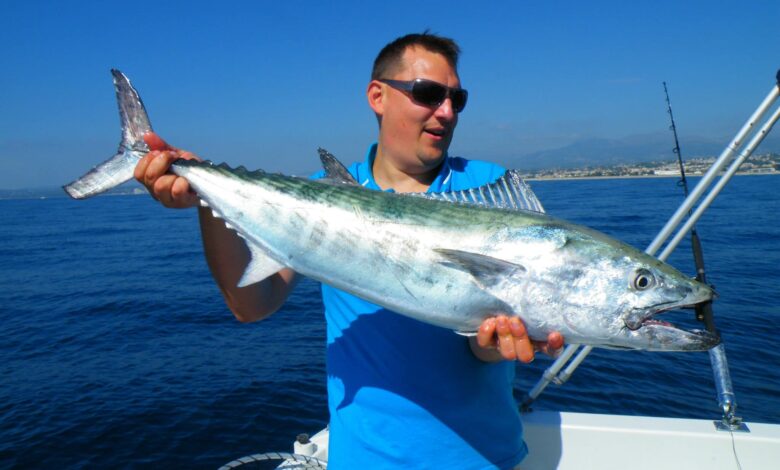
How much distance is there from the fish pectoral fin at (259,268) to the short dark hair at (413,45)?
1.15 m

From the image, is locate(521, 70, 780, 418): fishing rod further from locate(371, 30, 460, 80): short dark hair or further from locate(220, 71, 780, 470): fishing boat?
locate(371, 30, 460, 80): short dark hair

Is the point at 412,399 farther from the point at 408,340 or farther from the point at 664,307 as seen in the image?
the point at 664,307

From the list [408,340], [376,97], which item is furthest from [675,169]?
[408,340]

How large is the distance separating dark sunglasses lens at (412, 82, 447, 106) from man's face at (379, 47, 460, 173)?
0.02 metres

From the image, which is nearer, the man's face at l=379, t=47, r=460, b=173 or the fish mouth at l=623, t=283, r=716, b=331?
the fish mouth at l=623, t=283, r=716, b=331

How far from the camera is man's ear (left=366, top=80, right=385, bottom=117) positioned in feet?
9.21

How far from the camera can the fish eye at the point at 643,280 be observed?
2.22 m

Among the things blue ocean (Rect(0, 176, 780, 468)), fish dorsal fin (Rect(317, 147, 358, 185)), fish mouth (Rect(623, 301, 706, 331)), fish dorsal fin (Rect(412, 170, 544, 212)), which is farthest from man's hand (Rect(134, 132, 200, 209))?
blue ocean (Rect(0, 176, 780, 468))

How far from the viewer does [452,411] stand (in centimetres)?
230

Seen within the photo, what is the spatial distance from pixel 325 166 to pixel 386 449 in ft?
4.49

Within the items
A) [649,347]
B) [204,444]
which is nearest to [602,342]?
[649,347]

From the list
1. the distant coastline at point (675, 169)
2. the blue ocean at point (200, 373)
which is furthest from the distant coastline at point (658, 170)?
the blue ocean at point (200, 373)

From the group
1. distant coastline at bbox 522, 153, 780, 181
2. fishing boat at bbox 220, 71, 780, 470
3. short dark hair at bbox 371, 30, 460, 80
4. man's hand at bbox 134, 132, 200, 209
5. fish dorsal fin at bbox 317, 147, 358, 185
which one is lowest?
fishing boat at bbox 220, 71, 780, 470

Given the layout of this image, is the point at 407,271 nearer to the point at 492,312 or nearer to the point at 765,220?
the point at 492,312
